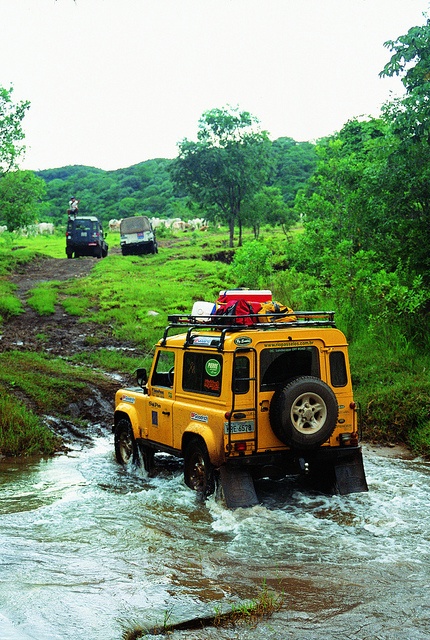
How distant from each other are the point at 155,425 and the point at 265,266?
12.7 metres

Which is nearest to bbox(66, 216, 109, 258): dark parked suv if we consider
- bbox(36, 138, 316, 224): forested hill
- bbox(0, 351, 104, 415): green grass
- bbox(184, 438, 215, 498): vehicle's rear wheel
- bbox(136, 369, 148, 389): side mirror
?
bbox(0, 351, 104, 415): green grass

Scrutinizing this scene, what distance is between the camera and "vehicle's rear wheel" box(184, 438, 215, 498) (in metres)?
8.84

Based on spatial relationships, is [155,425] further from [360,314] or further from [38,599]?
[360,314]

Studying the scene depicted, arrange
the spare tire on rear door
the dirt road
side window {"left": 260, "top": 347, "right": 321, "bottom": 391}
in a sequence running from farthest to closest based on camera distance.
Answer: the dirt road → side window {"left": 260, "top": 347, "right": 321, "bottom": 391} → the spare tire on rear door

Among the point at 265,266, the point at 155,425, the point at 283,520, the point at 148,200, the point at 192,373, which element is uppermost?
the point at 148,200

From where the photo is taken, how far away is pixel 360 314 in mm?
17594

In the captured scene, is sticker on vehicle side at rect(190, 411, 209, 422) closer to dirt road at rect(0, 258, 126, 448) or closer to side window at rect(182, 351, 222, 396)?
side window at rect(182, 351, 222, 396)

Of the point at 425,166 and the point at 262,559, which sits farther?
the point at 425,166

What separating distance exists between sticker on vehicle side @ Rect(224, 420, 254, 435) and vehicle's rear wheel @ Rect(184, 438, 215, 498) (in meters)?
0.52

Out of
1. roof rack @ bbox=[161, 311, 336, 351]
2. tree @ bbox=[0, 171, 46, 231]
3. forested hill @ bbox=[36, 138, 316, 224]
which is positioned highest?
forested hill @ bbox=[36, 138, 316, 224]

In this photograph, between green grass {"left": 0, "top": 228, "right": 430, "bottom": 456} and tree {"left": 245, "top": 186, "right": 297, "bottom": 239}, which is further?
tree {"left": 245, "top": 186, "right": 297, "bottom": 239}

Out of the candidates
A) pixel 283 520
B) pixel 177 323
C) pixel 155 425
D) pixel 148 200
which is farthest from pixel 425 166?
pixel 148 200

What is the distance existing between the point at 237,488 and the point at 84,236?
3281cm

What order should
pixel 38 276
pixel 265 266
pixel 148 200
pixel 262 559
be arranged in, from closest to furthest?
pixel 262 559
pixel 265 266
pixel 38 276
pixel 148 200
